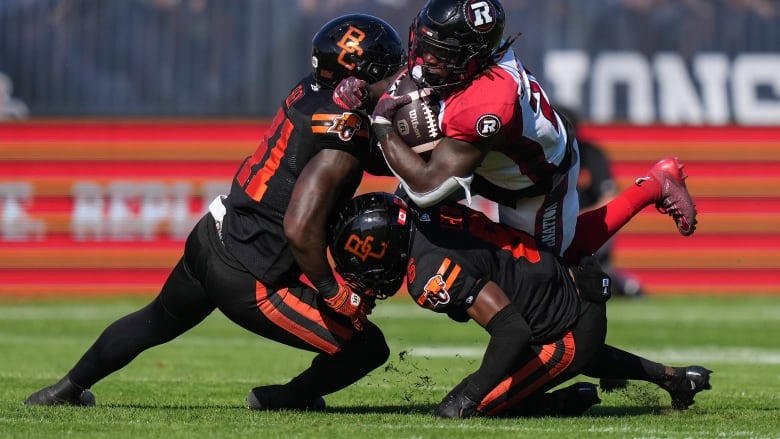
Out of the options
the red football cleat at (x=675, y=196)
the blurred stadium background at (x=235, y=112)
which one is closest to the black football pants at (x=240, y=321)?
the red football cleat at (x=675, y=196)

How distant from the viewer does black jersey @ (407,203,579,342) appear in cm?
594

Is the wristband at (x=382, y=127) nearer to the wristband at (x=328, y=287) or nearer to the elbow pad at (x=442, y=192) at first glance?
the elbow pad at (x=442, y=192)

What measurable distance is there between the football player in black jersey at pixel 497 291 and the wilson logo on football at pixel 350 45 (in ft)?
2.11

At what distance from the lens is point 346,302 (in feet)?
19.7

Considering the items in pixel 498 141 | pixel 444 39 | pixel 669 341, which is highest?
pixel 444 39

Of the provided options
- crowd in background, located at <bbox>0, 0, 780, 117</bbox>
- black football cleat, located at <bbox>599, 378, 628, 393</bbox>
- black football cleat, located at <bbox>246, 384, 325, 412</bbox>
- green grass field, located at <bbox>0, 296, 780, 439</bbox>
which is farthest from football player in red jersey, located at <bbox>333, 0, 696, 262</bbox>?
crowd in background, located at <bbox>0, 0, 780, 117</bbox>

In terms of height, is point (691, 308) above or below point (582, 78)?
below

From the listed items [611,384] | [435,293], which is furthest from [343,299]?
[611,384]

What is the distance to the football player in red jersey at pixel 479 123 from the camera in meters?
5.74

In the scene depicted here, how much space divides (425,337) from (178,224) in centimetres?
474

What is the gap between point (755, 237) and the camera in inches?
603

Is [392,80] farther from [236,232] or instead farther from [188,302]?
[188,302]

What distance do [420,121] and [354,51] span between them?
53 cm

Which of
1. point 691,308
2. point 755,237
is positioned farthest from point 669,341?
point 755,237
